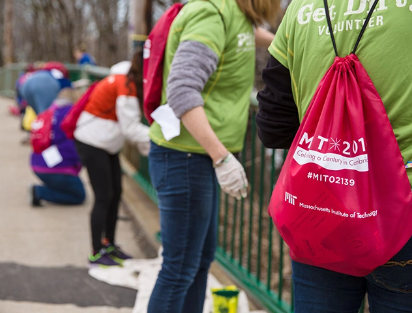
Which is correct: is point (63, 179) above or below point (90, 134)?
below

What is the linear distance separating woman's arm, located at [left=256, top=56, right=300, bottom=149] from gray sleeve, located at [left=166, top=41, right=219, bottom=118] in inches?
20.1

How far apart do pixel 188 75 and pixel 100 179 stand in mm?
2372

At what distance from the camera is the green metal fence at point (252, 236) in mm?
3623

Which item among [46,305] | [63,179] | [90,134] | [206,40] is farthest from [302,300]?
[63,179]

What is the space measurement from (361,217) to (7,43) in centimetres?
2751

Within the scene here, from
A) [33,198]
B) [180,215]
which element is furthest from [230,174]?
[33,198]

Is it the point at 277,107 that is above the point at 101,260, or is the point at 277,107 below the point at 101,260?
above

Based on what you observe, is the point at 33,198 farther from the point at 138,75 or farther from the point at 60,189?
the point at 138,75

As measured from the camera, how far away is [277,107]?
1.78 metres

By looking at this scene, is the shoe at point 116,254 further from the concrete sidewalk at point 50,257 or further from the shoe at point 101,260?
the concrete sidewalk at point 50,257

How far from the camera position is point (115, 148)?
455cm

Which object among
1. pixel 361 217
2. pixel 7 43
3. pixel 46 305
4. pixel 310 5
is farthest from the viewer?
pixel 7 43

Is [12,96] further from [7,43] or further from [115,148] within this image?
[115,148]

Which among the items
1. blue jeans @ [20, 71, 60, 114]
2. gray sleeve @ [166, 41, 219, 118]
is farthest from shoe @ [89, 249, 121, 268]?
blue jeans @ [20, 71, 60, 114]
